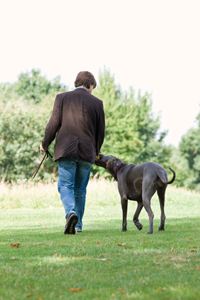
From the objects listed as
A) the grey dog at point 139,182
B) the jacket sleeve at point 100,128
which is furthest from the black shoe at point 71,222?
the jacket sleeve at point 100,128

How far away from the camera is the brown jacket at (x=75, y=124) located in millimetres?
5609

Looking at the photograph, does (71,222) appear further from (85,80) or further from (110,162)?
(85,80)

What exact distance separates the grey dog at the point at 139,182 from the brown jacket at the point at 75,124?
29.3 inches

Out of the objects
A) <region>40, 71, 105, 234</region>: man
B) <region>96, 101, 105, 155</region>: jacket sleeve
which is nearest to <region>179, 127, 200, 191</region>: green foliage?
<region>96, 101, 105, 155</region>: jacket sleeve

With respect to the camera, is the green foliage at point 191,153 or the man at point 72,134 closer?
the man at point 72,134

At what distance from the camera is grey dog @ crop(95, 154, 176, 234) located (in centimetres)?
564

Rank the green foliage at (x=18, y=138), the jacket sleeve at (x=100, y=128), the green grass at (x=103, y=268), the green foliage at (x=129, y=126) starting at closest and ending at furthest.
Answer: the green grass at (x=103, y=268) < the jacket sleeve at (x=100, y=128) < the green foliage at (x=18, y=138) < the green foliage at (x=129, y=126)

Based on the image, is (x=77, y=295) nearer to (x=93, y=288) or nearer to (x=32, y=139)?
(x=93, y=288)

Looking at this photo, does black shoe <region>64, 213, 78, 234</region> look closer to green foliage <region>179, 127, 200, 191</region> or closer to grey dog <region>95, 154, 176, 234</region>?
grey dog <region>95, 154, 176, 234</region>

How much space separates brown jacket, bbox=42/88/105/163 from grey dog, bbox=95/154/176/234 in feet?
2.44

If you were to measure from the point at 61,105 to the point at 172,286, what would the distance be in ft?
12.0

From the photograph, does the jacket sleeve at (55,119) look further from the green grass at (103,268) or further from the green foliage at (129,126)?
the green foliage at (129,126)

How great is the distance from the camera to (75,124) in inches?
222

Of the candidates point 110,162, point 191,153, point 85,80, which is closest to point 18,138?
point 110,162
